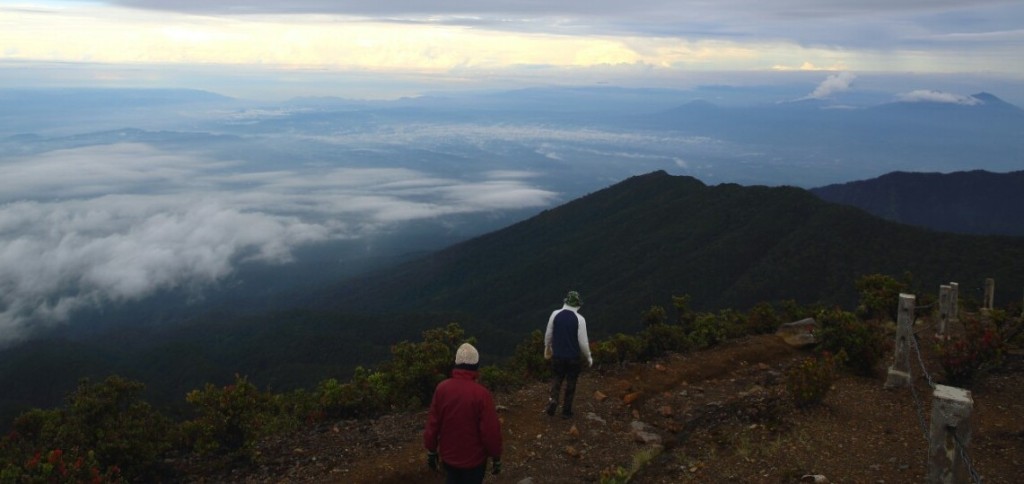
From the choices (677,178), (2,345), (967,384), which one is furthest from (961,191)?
(2,345)

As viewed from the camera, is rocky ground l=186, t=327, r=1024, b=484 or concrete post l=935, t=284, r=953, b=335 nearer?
rocky ground l=186, t=327, r=1024, b=484

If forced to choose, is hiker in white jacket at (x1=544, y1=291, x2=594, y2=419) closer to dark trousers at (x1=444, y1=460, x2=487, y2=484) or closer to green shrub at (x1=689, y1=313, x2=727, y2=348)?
dark trousers at (x1=444, y1=460, x2=487, y2=484)

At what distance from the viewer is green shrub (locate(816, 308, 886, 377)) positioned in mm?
9297

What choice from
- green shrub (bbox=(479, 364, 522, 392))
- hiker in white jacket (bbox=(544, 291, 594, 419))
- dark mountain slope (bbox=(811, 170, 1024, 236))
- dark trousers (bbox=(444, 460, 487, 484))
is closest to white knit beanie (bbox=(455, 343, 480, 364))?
dark trousers (bbox=(444, 460, 487, 484))

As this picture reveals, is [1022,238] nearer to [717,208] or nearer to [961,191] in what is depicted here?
[717,208]

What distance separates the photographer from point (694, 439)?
23.6ft

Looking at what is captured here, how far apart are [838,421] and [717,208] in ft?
200

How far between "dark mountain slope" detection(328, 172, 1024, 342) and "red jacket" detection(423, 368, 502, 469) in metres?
36.0

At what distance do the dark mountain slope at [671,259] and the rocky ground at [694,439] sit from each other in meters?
30.7

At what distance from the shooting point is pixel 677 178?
78.6 metres

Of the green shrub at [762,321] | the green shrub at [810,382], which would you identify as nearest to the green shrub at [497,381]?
the green shrub at [810,382]

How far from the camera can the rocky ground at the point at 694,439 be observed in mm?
6250

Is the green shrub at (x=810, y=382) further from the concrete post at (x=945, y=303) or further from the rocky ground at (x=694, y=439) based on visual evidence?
the concrete post at (x=945, y=303)

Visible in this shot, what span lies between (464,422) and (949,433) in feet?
10.7
